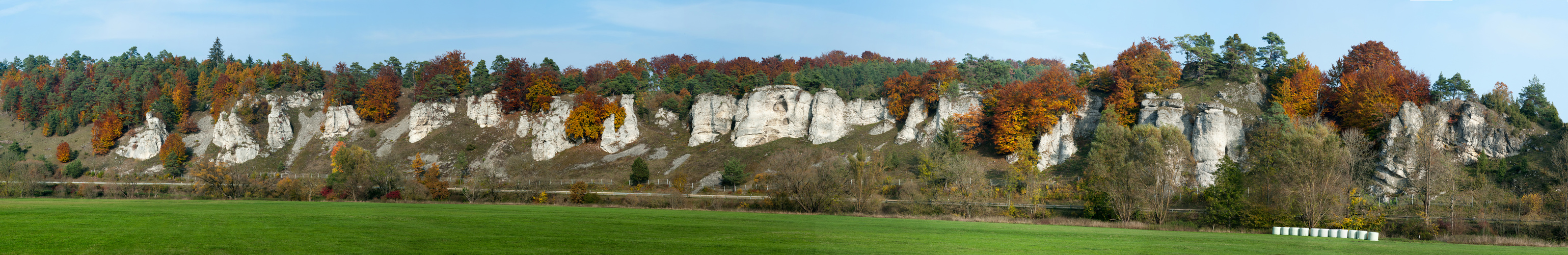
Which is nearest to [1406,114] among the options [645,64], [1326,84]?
[1326,84]

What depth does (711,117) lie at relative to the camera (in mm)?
92938

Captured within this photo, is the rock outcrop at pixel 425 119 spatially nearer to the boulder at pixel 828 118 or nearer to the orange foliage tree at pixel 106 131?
the orange foliage tree at pixel 106 131

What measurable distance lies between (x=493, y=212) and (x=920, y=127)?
5408 centimetres

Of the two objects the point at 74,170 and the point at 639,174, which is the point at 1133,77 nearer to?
the point at 639,174

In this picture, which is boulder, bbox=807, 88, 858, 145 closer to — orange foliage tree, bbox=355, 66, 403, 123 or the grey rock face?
the grey rock face

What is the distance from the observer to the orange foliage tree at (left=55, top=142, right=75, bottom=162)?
319 feet

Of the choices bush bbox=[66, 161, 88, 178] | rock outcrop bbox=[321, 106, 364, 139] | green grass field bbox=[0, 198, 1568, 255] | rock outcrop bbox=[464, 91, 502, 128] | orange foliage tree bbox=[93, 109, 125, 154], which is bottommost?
bush bbox=[66, 161, 88, 178]

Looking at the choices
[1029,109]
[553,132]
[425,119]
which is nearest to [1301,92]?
[1029,109]

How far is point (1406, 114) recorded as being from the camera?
62906 mm

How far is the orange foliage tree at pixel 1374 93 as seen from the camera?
6456 cm

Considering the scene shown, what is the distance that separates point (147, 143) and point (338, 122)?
22689 millimetres

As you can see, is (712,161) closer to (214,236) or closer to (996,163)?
(996,163)

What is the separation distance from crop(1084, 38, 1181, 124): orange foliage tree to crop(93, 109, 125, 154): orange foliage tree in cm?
11833

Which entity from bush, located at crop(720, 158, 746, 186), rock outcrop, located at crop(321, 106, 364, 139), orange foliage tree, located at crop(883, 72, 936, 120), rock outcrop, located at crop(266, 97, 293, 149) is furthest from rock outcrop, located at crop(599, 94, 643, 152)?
rock outcrop, located at crop(266, 97, 293, 149)
